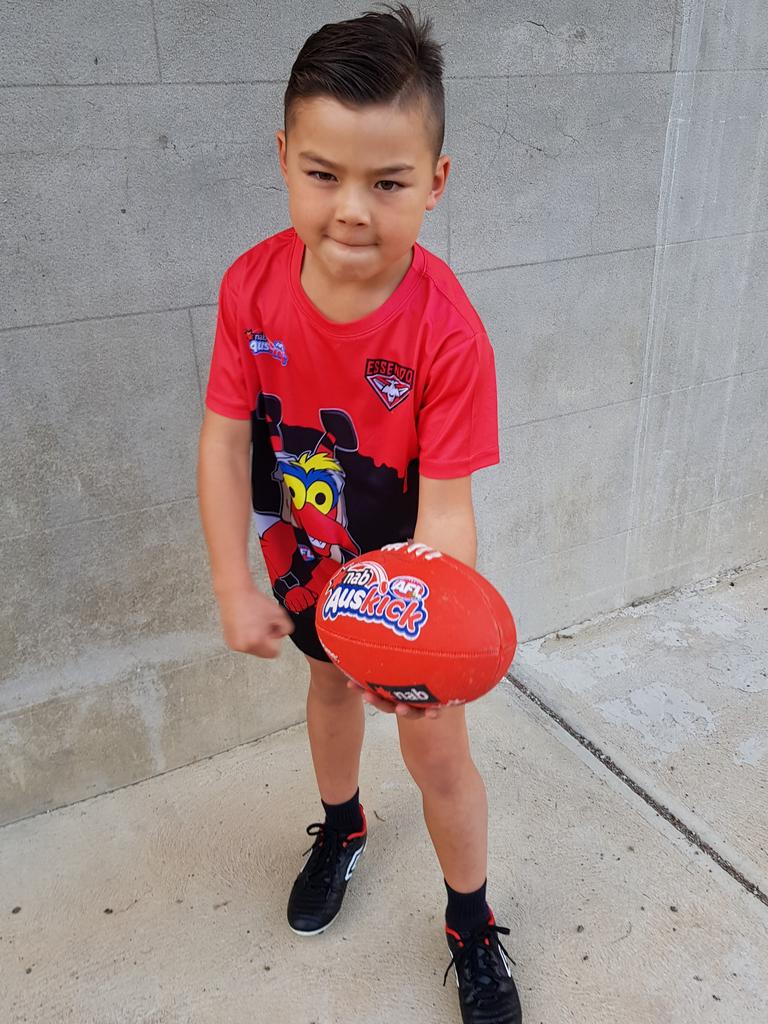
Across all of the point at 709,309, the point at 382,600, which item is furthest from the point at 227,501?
the point at 709,309

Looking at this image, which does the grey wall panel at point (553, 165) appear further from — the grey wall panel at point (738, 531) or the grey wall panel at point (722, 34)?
the grey wall panel at point (738, 531)

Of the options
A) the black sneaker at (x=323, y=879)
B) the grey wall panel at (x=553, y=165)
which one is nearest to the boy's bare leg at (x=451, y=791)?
the black sneaker at (x=323, y=879)

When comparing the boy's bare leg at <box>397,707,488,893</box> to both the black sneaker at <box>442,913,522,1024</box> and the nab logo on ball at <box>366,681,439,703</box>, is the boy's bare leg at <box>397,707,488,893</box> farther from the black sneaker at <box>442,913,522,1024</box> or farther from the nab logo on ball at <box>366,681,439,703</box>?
the nab logo on ball at <box>366,681,439,703</box>

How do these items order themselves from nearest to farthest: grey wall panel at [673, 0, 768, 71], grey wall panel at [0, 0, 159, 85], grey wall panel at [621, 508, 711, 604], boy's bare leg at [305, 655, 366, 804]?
1. grey wall panel at [0, 0, 159, 85]
2. boy's bare leg at [305, 655, 366, 804]
3. grey wall panel at [673, 0, 768, 71]
4. grey wall panel at [621, 508, 711, 604]

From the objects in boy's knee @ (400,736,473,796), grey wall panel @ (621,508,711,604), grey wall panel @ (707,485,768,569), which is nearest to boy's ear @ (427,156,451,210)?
boy's knee @ (400,736,473,796)

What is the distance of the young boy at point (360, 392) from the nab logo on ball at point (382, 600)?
0.15m

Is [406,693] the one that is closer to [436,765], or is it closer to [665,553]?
[436,765]

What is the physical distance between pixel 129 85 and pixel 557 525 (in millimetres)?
1921

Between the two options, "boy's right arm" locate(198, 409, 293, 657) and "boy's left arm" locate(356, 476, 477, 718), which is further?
"boy's right arm" locate(198, 409, 293, 657)

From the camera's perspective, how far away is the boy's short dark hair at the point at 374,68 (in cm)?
131

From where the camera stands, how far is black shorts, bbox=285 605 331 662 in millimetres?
1855

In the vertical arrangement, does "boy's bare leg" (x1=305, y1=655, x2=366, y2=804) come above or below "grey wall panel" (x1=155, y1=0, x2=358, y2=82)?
below

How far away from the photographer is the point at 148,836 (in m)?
2.42

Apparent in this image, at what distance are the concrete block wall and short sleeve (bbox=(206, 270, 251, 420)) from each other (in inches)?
23.1
